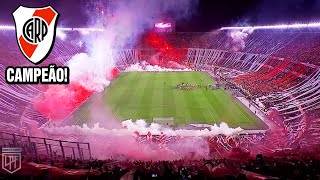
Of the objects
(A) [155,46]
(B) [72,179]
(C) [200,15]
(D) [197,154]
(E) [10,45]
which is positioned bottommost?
(D) [197,154]

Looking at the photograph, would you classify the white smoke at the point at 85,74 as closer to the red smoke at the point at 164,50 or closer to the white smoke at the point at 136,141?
the white smoke at the point at 136,141

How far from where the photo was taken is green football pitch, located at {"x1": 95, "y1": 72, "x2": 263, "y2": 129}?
76.0ft

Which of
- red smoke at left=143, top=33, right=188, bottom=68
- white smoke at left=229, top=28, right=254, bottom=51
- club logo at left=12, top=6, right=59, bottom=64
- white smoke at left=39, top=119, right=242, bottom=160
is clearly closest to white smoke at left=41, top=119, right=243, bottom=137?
white smoke at left=39, top=119, right=242, bottom=160

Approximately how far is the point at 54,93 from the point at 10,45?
9742 millimetres

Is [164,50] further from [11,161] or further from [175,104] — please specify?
[11,161]

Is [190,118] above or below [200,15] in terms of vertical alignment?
below

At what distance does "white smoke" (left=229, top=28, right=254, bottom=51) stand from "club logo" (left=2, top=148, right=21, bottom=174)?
52636 mm

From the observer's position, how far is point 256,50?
51562 mm

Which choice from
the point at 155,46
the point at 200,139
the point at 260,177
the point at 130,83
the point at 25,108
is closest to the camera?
the point at 260,177

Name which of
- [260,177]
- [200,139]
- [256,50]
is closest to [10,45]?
Answer: [200,139]

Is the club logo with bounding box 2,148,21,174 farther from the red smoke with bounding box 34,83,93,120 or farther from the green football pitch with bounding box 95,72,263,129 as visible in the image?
the red smoke with bounding box 34,83,93,120

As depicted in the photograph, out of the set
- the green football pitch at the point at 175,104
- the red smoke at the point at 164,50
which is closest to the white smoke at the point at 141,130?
the green football pitch at the point at 175,104

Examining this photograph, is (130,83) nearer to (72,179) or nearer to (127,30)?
(127,30)

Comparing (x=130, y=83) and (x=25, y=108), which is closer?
(x=25, y=108)
